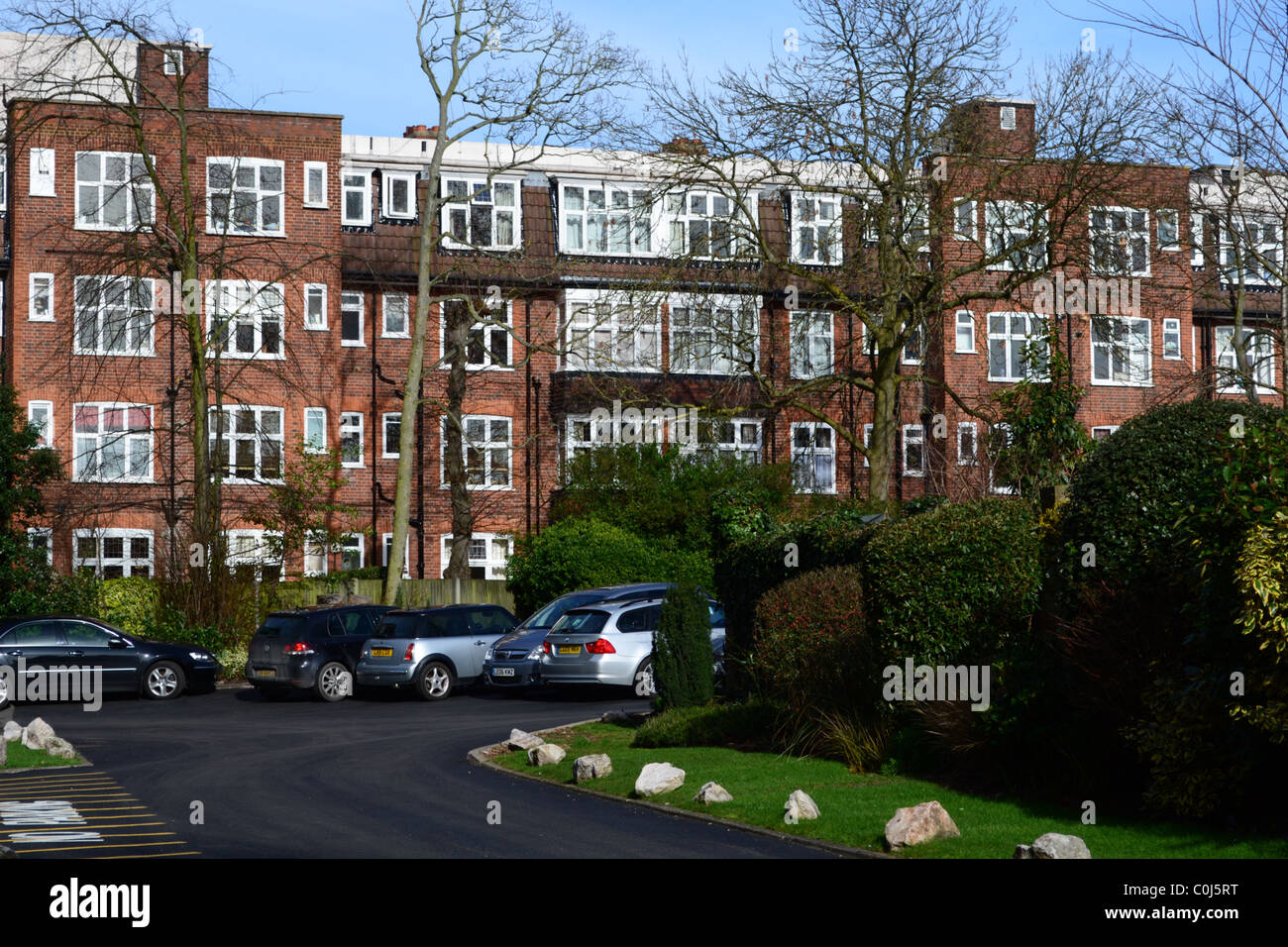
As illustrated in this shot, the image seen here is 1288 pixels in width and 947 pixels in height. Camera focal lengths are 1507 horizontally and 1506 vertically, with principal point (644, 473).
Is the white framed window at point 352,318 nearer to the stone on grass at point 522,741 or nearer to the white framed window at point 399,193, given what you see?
the white framed window at point 399,193

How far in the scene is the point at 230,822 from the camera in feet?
41.9

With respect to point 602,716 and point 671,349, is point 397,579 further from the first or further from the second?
point 602,716

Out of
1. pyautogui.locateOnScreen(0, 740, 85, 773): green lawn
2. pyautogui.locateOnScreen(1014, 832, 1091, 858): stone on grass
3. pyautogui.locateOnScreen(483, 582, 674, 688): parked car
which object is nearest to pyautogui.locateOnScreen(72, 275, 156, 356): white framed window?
pyautogui.locateOnScreen(483, 582, 674, 688): parked car

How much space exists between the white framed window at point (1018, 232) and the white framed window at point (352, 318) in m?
16.9

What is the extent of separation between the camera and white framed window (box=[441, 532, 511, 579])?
4140 centimetres

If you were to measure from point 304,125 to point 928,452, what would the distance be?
18519mm

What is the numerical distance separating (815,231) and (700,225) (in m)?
4.35

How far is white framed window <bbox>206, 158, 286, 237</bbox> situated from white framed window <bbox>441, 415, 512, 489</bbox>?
6992 mm

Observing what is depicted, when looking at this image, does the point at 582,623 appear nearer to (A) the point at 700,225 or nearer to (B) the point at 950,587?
(B) the point at 950,587

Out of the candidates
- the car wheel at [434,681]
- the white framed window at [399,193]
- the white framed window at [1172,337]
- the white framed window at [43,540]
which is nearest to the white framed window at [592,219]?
the white framed window at [399,193]

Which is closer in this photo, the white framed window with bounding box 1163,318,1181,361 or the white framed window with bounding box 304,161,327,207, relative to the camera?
the white framed window with bounding box 304,161,327,207

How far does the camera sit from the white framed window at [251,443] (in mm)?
38375

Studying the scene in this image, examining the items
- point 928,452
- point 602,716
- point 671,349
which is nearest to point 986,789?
point 602,716

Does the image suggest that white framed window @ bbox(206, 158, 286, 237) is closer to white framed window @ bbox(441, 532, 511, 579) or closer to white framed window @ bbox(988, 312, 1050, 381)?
white framed window @ bbox(441, 532, 511, 579)
